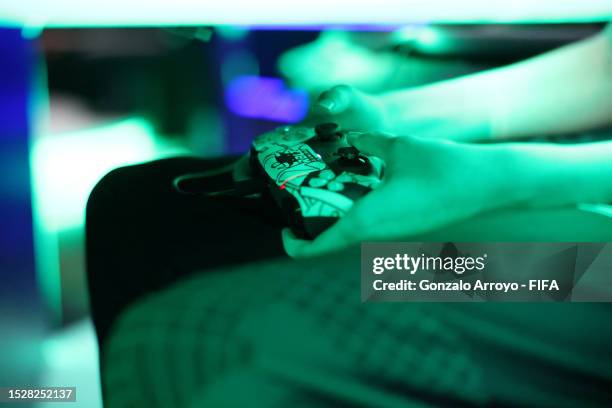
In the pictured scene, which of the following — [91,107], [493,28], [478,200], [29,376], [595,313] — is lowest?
[29,376]

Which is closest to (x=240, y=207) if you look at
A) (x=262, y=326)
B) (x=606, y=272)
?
(x=262, y=326)

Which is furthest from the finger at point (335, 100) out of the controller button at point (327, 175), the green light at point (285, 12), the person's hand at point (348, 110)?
the controller button at point (327, 175)

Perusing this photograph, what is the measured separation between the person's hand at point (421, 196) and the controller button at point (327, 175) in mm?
42

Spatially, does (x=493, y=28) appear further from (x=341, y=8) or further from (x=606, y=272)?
(x=606, y=272)

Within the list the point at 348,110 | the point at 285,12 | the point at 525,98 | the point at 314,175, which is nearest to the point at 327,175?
the point at 314,175

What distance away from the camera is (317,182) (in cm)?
49

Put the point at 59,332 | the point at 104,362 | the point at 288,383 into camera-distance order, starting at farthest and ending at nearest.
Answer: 1. the point at 59,332
2. the point at 104,362
3. the point at 288,383

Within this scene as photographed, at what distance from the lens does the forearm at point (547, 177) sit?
1.68ft

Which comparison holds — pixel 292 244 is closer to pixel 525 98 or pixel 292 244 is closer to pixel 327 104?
pixel 327 104

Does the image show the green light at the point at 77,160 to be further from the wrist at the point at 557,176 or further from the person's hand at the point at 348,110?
the wrist at the point at 557,176

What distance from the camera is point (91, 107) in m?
0.68

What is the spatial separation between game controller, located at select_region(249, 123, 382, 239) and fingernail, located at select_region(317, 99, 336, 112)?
111 millimetres

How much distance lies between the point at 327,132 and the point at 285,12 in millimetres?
248

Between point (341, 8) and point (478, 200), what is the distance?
0.40 m
